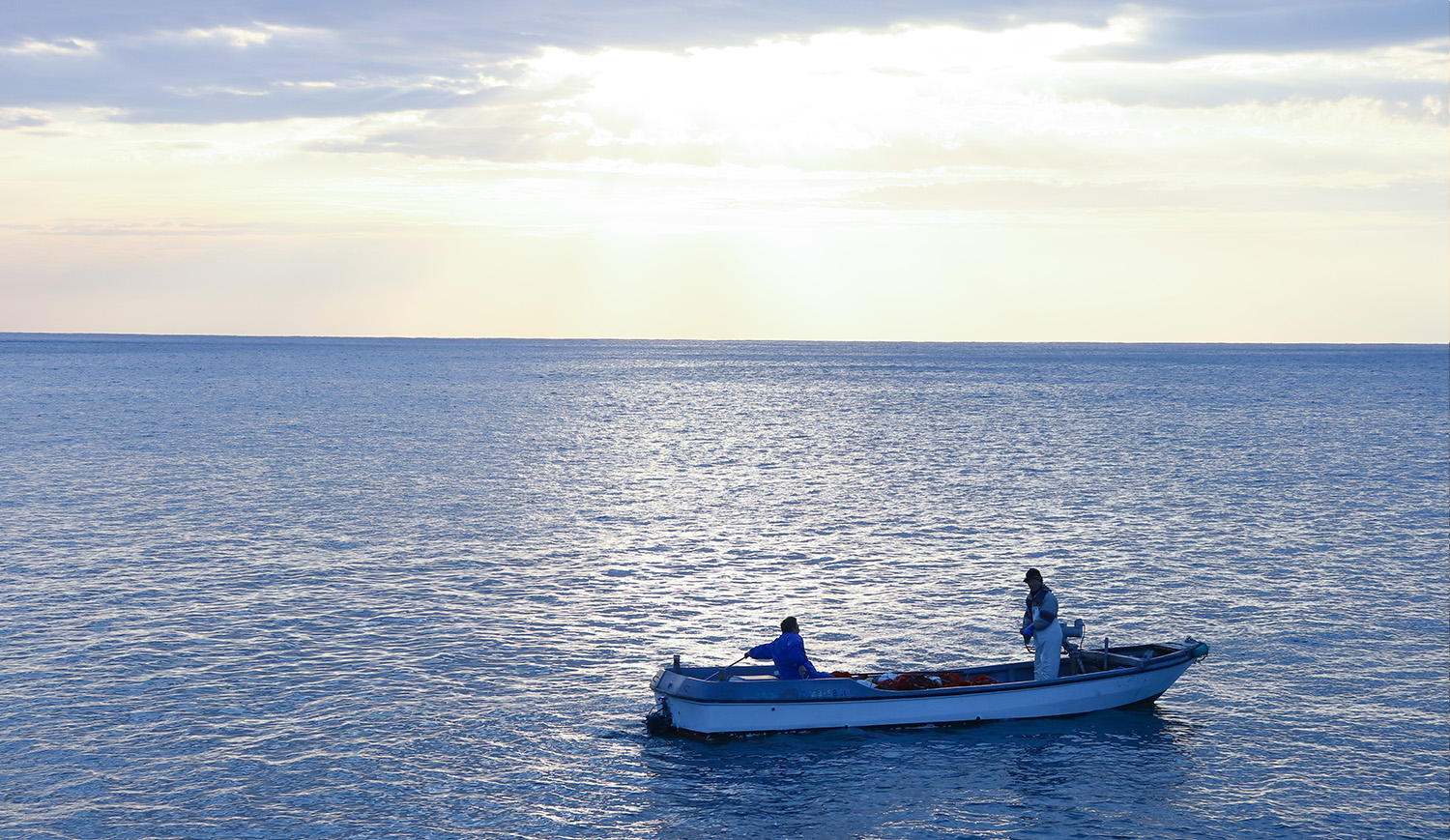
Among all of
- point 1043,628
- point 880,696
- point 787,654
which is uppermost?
point 1043,628

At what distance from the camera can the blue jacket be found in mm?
21156

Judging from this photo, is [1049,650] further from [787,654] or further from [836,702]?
[787,654]

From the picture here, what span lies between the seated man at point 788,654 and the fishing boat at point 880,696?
0.73 ft

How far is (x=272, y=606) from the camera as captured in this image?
29.4 m

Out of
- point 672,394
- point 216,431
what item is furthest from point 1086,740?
point 672,394

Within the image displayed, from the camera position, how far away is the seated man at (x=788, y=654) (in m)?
21.1

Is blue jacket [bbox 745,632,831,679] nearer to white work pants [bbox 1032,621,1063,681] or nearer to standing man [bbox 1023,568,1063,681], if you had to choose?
standing man [bbox 1023,568,1063,681]

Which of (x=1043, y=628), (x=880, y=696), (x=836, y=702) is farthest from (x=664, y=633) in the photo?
(x=1043, y=628)

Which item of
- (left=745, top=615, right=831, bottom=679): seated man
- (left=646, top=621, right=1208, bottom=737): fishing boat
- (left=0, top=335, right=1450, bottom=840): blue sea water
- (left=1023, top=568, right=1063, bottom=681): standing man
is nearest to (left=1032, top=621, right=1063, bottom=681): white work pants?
(left=1023, top=568, right=1063, bottom=681): standing man

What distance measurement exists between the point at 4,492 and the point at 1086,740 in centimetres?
4441

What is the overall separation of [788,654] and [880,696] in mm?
1770

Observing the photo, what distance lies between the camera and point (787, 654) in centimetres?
2127

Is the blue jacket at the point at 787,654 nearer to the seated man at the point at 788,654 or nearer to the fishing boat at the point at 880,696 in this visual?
the seated man at the point at 788,654

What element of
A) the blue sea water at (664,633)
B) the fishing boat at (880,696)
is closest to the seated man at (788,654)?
the fishing boat at (880,696)
